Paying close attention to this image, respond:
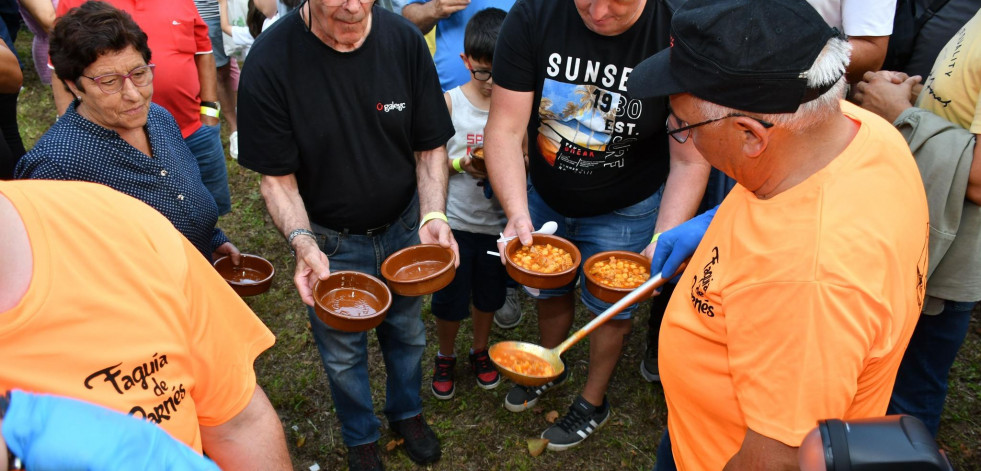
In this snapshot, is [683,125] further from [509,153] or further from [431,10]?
[431,10]

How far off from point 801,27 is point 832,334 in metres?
0.72

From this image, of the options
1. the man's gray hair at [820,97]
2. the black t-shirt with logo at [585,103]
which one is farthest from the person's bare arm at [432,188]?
the man's gray hair at [820,97]

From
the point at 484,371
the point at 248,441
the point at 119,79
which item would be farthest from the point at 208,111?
the point at 248,441

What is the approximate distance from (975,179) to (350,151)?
8.01ft

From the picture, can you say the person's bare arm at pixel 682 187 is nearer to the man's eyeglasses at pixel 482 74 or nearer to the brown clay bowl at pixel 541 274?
the brown clay bowl at pixel 541 274

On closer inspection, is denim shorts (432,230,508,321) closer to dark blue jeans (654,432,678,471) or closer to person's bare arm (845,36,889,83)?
dark blue jeans (654,432,678,471)

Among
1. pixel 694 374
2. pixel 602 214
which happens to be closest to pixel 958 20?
pixel 602 214

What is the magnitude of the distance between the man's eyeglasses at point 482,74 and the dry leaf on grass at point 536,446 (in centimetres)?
202

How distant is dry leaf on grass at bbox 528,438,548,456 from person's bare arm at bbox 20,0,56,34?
4.33 m

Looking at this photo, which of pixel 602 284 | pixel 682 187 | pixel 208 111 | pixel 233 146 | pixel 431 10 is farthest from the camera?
pixel 233 146

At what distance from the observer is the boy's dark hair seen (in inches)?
139

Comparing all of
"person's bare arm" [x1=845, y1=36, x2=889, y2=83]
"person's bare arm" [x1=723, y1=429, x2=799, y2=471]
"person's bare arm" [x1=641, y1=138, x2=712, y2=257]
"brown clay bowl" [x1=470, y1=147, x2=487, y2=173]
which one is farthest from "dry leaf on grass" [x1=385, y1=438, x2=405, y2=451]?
"person's bare arm" [x1=845, y1=36, x2=889, y2=83]

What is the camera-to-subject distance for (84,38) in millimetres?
2840

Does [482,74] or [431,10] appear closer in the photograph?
[482,74]
